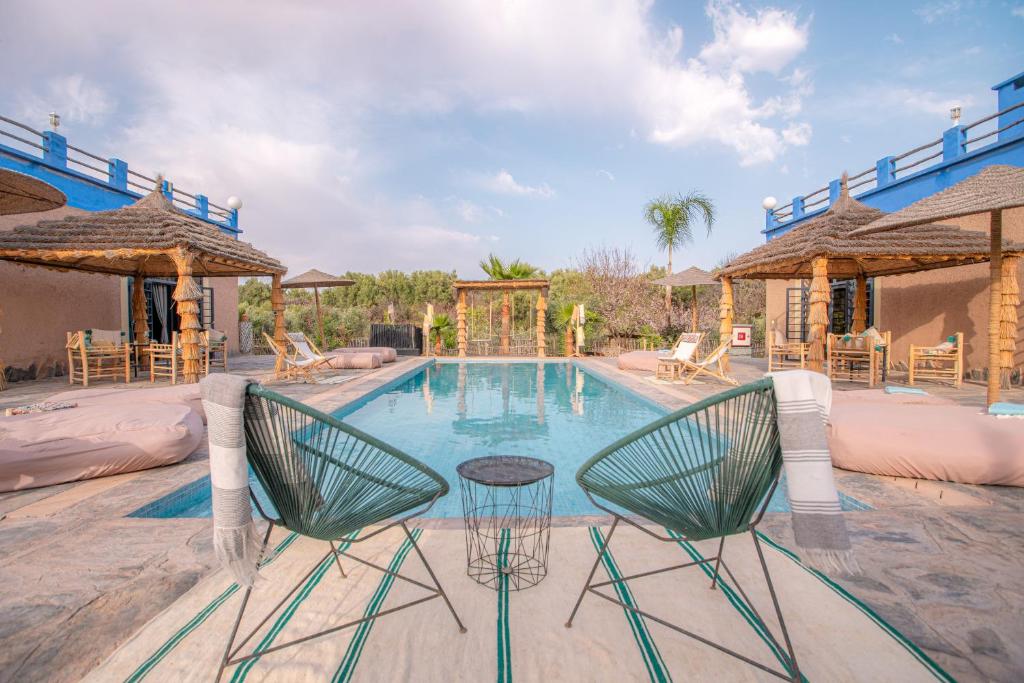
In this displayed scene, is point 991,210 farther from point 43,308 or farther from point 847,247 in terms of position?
point 43,308

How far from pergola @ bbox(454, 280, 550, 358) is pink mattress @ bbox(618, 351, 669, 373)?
13.8ft

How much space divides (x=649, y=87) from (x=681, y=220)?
444cm

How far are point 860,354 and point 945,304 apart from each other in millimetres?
3315

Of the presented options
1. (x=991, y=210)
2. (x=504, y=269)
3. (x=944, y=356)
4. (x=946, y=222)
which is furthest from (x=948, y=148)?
(x=504, y=269)

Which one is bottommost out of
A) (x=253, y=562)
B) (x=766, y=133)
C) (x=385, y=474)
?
(x=253, y=562)

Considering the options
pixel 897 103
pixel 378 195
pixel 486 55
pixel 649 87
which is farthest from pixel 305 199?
pixel 897 103

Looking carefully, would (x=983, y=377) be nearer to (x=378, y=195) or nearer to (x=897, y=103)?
(x=897, y=103)

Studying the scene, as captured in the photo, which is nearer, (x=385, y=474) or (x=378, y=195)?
(x=385, y=474)

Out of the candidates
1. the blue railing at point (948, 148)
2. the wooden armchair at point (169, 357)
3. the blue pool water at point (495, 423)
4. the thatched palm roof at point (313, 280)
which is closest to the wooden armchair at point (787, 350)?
the blue pool water at point (495, 423)

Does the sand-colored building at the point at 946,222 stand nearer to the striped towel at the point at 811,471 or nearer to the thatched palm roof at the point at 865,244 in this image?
the thatched palm roof at the point at 865,244

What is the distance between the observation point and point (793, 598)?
1.90 m

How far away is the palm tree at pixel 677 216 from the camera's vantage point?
50.7ft

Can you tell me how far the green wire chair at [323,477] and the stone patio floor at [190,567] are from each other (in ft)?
1.81

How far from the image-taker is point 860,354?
783cm
